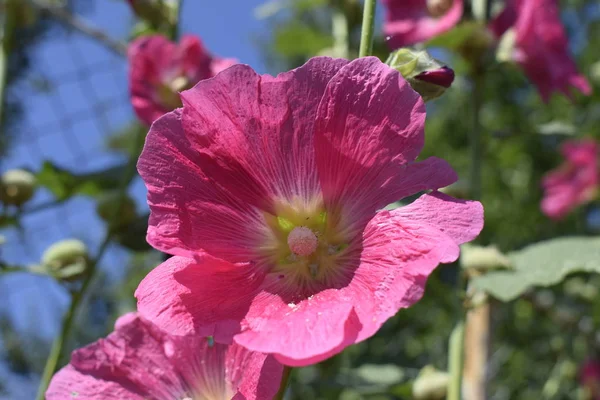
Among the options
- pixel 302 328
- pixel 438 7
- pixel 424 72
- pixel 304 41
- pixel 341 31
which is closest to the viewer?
pixel 302 328

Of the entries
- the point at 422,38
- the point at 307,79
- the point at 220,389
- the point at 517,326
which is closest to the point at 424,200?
the point at 307,79

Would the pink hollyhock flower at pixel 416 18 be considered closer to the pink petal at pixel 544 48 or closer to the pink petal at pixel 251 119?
the pink petal at pixel 544 48

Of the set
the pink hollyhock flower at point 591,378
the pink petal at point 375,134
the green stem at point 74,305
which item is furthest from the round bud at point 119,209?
the pink hollyhock flower at point 591,378

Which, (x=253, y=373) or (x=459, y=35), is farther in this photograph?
(x=459, y=35)

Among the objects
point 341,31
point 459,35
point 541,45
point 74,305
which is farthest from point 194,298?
point 341,31

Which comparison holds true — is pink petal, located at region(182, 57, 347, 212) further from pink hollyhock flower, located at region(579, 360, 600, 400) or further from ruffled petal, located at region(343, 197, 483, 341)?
pink hollyhock flower, located at region(579, 360, 600, 400)

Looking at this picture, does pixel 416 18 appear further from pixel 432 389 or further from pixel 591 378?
pixel 591 378
